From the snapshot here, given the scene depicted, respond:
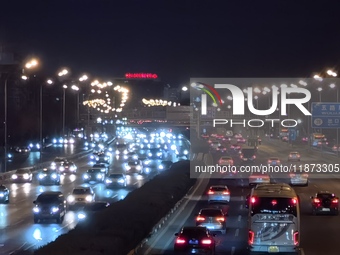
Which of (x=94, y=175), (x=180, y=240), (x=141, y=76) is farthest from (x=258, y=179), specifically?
(x=141, y=76)

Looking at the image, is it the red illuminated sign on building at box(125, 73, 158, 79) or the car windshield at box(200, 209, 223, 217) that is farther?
the red illuminated sign on building at box(125, 73, 158, 79)

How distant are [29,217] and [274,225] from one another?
1603cm

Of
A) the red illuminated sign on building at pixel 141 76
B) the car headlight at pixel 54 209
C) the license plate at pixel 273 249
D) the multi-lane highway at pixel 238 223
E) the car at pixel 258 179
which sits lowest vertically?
the multi-lane highway at pixel 238 223

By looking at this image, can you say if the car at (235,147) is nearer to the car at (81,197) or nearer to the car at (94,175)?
the car at (94,175)

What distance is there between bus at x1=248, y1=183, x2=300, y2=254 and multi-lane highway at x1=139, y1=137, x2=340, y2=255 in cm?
253

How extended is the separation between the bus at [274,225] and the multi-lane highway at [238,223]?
253 centimetres

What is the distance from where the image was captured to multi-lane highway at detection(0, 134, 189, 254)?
88.4ft

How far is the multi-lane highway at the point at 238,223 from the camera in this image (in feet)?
87.4

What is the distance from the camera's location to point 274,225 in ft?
75.4

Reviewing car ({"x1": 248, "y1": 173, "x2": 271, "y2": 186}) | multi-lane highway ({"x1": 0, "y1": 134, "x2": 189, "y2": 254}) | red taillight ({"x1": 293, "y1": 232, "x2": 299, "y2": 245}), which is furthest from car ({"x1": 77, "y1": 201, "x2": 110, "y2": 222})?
car ({"x1": 248, "y1": 173, "x2": 271, "y2": 186})

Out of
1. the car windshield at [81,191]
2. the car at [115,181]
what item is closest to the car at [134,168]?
the car at [115,181]

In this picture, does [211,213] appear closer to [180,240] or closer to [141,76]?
[180,240]

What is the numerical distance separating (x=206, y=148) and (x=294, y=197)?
61797 mm

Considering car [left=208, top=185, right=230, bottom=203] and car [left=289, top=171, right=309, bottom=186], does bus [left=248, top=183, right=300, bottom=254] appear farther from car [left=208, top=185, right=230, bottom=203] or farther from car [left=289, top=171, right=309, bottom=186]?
car [left=289, top=171, right=309, bottom=186]
